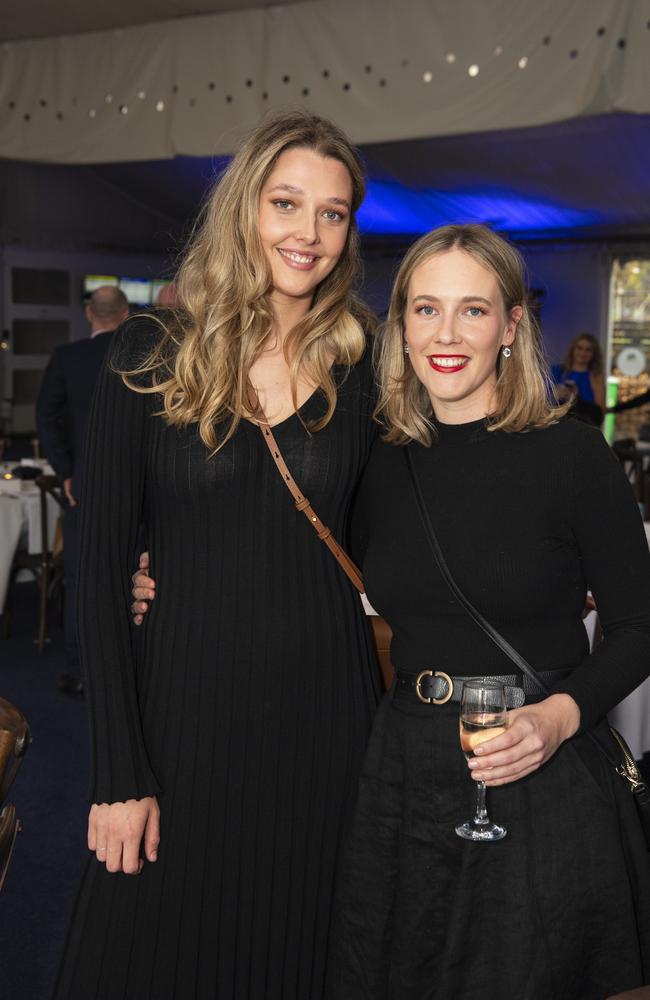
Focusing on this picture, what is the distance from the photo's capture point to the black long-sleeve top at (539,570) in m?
1.52

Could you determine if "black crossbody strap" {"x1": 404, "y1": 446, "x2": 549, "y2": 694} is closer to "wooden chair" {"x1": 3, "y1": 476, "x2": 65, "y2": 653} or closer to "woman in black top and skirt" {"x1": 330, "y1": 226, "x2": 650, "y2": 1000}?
"woman in black top and skirt" {"x1": 330, "y1": 226, "x2": 650, "y2": 1000}

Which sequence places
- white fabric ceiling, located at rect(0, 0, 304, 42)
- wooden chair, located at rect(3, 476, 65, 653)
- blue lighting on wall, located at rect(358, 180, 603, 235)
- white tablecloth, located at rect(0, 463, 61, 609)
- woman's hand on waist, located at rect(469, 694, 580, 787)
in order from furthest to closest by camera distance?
1. blue lighting on wall, located at rect(358, 180, 603, 235)
2. white fabric ceiling, located at rect(0, 0, 304, 42)
3. white tablecloth, located at rect(0, 463, 61, 609)
4. wooden chair, located at rect(3, 476, 65, 653)
5. woman's hand on waist, located at rect(469, 694, 580, 787)

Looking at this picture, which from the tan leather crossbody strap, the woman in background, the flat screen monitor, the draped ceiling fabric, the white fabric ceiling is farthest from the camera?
the flat screen monitor

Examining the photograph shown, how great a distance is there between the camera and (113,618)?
5.09 feet

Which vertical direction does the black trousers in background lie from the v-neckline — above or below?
below

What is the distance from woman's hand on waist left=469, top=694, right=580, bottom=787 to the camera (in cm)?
139

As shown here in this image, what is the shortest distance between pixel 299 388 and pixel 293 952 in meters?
0.89

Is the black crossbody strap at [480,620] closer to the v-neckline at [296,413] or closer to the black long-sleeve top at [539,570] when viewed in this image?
the black long-sleeve top at [539,570]

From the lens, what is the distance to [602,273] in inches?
505

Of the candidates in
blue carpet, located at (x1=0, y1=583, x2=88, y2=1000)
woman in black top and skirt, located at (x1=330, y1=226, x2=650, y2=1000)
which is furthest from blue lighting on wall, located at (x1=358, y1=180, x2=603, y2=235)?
woman in black top and skirt, located at (x1=330, y1=226, x2=650, y2=1000)

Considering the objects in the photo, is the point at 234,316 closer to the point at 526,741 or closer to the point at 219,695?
the point at 219,695

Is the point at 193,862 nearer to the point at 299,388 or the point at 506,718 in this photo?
the point at 506,718

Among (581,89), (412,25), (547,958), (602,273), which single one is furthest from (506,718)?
(602,273)

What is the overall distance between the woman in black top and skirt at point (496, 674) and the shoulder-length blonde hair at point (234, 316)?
18 centimetres
